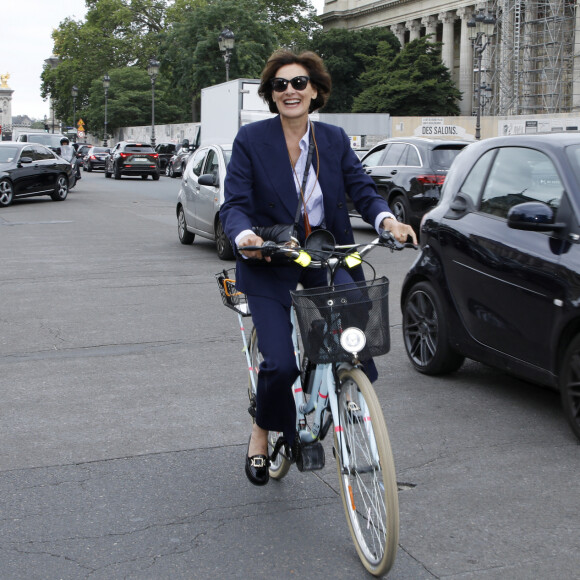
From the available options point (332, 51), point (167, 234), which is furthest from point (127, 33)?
point (167, 234)

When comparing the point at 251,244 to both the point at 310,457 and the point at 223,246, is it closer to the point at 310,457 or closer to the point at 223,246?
the point at 310,457

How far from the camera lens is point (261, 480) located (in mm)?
4277

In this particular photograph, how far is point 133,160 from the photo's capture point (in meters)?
43.2

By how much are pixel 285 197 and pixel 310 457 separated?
40.1 inches

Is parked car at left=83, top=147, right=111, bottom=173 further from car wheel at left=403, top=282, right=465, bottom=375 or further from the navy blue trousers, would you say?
the navy blue trousers

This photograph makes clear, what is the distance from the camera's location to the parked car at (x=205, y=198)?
13711 millimetres

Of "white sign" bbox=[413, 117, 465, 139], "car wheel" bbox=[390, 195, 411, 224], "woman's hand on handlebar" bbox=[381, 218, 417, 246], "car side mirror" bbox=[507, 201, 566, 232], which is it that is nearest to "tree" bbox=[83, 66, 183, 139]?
"white sign" bbox=[413, 117, 465, 139]

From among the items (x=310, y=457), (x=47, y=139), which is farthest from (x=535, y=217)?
(x=47, y=139)

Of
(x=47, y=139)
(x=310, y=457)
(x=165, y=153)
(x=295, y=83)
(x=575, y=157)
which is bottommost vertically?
(x=310, y=457)

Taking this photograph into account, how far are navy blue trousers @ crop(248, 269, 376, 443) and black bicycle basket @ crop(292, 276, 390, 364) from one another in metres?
0.27

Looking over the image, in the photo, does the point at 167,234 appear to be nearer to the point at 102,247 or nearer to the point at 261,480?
the point at 102,247

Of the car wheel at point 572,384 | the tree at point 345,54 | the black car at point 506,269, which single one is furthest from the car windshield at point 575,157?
the tree at point 345,54

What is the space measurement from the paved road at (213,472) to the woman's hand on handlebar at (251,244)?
107 centimetres

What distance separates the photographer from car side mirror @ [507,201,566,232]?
5238 mm
